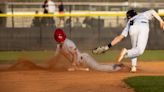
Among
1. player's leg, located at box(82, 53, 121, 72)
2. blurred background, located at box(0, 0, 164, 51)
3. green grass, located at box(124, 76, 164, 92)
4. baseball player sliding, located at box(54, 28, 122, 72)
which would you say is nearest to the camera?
green grass, located at box(124, 76, 164, 92)

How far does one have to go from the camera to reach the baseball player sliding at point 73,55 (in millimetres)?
13039

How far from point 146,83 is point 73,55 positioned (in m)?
2.90

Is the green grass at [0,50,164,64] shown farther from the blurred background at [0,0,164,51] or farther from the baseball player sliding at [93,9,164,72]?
the baseball player sliding at [93,9,164,72]

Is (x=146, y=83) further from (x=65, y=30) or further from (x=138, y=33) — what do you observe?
(x=65, y=30)

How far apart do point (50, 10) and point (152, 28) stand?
448cm

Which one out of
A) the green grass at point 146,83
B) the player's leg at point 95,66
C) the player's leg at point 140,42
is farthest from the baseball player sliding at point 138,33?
the green grass at point 146,83

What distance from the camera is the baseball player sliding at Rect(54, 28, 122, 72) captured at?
42.8 feet

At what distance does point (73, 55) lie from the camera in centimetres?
1312

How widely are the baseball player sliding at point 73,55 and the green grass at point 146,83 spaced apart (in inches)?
84.1

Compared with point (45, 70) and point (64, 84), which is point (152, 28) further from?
point (64, 84)

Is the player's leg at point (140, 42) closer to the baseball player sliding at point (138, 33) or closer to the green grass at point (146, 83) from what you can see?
the baseball player sliding at point (138, 33)

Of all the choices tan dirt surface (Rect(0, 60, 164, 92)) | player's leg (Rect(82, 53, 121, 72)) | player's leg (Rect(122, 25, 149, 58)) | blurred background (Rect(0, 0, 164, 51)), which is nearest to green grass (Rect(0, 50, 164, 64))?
blurred background (Rect(0, 0, 164, 51))

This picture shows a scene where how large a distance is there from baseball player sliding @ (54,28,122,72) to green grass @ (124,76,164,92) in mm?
2135

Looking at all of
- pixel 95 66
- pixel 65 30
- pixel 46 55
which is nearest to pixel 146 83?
pixel 95 66
